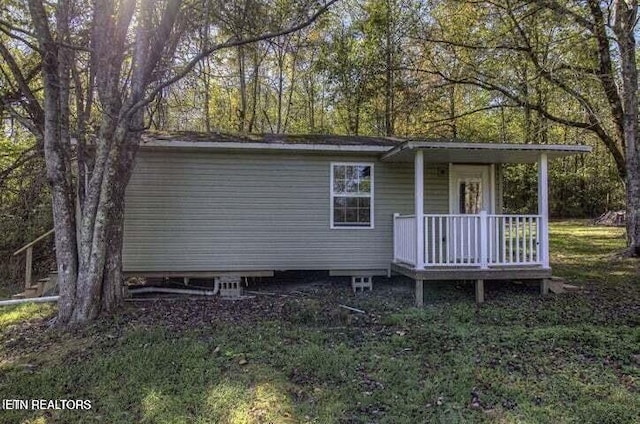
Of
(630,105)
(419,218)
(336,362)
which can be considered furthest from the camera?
(630,105)

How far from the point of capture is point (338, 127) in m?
20.4

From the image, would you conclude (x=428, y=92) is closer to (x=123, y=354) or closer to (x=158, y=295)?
(x=158, y=295)

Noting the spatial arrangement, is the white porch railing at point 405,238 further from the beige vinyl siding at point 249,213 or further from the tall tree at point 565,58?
the tall tree at point 565,58

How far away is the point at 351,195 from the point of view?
27.0 ft

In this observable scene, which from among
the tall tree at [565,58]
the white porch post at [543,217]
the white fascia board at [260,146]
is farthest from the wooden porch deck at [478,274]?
the tall tree at [565,58]

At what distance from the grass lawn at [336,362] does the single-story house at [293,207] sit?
39.7 inches

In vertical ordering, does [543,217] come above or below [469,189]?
below

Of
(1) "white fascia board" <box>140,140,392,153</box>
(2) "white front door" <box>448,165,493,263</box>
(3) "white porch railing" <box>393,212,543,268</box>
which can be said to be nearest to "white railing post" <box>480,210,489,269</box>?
(3) "white porch railing" <box>393,212,543,268</box>

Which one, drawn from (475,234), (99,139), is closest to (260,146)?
(99,139)

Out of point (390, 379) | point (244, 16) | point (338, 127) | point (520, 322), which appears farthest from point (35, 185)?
point (338, 127)

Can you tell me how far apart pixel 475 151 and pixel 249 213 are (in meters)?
4.01

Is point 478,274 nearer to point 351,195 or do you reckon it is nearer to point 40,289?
point 351,195

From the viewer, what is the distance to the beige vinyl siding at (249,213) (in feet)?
25.3

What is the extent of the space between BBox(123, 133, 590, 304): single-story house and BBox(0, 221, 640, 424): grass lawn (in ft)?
3.31
